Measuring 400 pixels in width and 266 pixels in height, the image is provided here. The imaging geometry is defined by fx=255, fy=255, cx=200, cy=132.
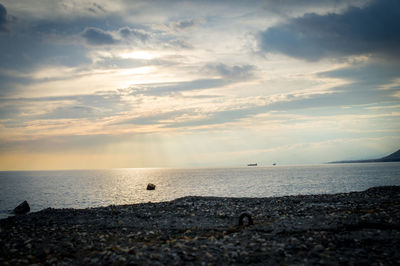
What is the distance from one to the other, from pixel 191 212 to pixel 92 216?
34.0 feet

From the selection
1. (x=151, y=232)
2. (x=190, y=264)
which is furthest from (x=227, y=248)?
(x=151, y=232)

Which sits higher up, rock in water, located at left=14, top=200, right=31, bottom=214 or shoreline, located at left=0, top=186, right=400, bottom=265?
shoreline, located at left=0, top=186, right=400, bottom=265

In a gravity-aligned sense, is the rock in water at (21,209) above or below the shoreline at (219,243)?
below

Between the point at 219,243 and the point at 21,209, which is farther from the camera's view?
the point at 21,209

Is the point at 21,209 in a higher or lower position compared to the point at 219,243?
lower

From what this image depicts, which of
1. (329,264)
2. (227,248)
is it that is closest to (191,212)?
(227,248)

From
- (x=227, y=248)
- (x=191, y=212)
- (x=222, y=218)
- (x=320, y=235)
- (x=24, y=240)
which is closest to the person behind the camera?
(x=227, y=248)

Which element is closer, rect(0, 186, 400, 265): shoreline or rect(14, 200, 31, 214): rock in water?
rect(0, 186, 400, 265): shoreline

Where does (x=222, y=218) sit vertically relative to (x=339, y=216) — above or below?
below

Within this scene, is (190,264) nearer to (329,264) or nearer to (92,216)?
(329,264)

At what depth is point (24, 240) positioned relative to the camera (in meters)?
16.1

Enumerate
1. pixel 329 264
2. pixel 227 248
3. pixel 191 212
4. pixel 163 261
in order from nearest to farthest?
pixel 329 264
pixel 163 261
pixel 227 248
pixel 191 212

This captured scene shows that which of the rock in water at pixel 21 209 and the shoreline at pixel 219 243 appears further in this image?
the rock in water at pixel 21 209

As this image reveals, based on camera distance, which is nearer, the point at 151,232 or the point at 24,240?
the point at 24,240
